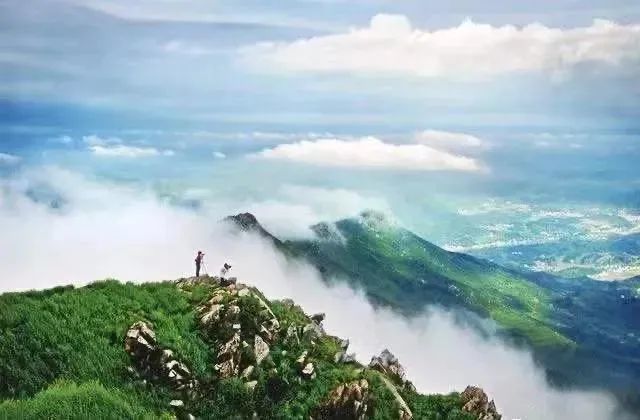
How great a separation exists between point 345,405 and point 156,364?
8.48 meters

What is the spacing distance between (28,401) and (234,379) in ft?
30.0

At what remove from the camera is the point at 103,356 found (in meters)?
32.9

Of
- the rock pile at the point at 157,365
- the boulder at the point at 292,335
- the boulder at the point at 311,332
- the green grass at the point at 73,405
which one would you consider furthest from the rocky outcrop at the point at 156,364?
the boulder at the point at 311,332

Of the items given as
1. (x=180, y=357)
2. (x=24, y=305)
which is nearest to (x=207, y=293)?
(x=180, y=357)

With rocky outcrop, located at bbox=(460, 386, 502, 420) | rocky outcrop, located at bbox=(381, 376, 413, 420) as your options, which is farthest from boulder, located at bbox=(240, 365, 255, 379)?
rocky outcrop, located at bbox=(460, 386, 502, 420)

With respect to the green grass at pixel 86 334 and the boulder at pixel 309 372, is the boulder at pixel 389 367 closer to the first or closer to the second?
the boulder at pixel 309 372

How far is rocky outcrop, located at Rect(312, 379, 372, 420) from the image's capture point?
35000mm

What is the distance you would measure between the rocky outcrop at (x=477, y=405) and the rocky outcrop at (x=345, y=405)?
5.89 metres

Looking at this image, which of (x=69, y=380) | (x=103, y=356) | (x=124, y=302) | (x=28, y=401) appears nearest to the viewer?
(x=28, y=401)

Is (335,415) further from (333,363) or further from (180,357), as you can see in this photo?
(180,357)

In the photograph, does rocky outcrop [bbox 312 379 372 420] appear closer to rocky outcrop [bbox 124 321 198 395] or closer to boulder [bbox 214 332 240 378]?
boulder [bbox 214 332 240 378]

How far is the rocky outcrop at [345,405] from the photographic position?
35.0 metres

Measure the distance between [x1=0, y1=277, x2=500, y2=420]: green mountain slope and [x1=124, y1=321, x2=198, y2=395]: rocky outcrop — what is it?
0.14 ft

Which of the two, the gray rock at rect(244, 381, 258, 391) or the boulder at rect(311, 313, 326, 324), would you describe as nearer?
the gray rock at rect(244, 381, 258, 391)
